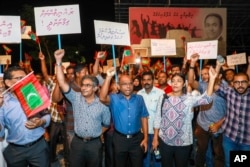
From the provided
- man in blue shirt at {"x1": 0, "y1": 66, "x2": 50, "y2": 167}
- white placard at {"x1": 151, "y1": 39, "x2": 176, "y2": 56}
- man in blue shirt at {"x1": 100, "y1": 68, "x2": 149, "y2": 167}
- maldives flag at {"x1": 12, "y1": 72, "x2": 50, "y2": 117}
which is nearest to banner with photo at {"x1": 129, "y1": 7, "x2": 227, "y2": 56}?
white placard at {"x1": 151, "y1": 39, "x2": 176, "y2": 56}

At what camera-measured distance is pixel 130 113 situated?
525 cm

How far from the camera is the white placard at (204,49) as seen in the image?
6.90 m

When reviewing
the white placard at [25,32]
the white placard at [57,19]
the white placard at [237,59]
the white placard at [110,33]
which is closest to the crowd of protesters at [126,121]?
the white placard at [110,33]

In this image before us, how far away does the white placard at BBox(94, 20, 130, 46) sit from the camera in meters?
6.24

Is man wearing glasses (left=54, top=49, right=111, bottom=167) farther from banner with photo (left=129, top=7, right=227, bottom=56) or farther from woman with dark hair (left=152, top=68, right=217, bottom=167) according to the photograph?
banner with photo (left=129, top=7, right=227, bottom=56)

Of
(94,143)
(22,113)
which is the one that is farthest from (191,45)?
(22,113)

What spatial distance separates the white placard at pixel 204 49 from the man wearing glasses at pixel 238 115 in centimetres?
173

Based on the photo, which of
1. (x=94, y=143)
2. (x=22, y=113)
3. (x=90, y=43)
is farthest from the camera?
(x=90, y=43)

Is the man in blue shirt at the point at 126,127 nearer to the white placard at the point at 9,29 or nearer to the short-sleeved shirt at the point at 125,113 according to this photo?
the short-sleeved shirt at the point at 125,113

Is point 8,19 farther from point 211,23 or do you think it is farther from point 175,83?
point 211,23

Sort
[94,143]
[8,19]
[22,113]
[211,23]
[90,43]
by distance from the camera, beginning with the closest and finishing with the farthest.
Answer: [22,113] < [94,143] < [8,19] < [211,23] < [90,43]

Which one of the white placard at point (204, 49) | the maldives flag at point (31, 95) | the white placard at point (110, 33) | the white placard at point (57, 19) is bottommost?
the maldives flag at point (31, 95)

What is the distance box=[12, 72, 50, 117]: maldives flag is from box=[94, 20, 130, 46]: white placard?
235 centimetres

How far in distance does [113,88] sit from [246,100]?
2655mm
